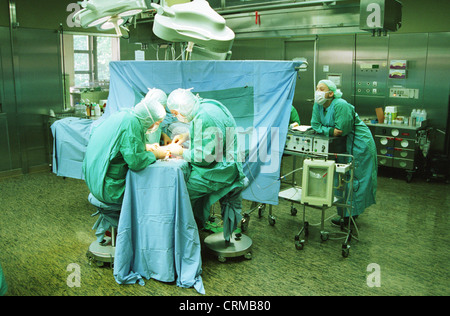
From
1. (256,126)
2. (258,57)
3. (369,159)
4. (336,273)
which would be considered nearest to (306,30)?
(256,126)

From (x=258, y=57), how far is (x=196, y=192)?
15.5ft

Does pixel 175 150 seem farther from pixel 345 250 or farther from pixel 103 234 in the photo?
pixel 345 250

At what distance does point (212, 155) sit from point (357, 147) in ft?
5.46

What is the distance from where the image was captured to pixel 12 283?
10.1 feet

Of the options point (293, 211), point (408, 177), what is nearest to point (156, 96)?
point (293, 211)

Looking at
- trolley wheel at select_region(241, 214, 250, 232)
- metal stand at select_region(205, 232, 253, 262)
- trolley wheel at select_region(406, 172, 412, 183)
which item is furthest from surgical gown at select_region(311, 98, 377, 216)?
trolley wheel at select_region(406, 172, 412, 183)

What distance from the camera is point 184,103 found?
3.21 metres

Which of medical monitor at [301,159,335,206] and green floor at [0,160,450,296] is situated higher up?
medical monitor at [301,159,335,206]

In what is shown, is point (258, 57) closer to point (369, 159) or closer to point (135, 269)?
point (369, 159)

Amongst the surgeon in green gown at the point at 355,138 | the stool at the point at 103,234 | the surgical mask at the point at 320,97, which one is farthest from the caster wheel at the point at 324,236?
the stool at the point at 103,234

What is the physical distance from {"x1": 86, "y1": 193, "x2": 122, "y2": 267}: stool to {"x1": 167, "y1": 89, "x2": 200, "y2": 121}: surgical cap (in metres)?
0.86

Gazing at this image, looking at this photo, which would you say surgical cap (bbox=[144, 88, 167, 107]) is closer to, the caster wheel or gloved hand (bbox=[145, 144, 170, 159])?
gloved hand (bbox=[145, 144, 170, 159])

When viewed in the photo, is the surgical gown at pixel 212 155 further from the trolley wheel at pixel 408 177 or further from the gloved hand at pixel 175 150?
the trolley wheel at pixel 408 177

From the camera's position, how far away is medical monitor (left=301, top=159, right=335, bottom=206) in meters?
3.40
